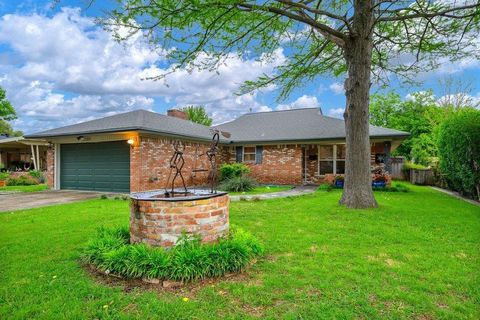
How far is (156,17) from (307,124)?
12084 mm

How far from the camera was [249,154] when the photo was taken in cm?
1658

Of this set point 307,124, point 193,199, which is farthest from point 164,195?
point 307,124

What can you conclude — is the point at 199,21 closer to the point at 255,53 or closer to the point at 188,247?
the point at 255,53

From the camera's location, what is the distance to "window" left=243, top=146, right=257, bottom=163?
16.4m

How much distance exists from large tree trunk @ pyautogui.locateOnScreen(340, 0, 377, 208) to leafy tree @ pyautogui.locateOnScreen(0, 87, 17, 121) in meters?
35.0

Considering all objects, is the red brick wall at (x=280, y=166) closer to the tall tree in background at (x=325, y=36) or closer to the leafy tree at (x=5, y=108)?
the tall tree in background at (x=325, y=36)

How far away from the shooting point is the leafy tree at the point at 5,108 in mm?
28609

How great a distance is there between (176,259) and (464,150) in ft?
35.7

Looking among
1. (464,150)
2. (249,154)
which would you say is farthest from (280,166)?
(464,150)

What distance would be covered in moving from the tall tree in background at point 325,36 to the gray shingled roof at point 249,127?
4338mm

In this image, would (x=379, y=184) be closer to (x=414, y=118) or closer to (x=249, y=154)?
(x=249, y=154)

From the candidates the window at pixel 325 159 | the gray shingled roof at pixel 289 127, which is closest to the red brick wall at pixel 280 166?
the gray shingled roof at pixel 289 127

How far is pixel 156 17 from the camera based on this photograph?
20.1ft

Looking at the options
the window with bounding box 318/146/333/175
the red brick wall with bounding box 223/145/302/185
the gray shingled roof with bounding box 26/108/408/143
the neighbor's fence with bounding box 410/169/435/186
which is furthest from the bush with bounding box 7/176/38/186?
the neighbor's fence with bounding box 410/169/435/186
